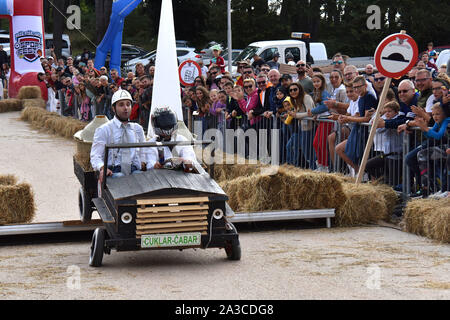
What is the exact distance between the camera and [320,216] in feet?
34.6

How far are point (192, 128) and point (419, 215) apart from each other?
7.62m

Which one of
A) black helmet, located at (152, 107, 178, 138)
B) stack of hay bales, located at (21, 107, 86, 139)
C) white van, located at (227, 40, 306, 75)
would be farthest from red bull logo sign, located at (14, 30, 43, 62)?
black helmet, located at (152, 107, 178, 138)

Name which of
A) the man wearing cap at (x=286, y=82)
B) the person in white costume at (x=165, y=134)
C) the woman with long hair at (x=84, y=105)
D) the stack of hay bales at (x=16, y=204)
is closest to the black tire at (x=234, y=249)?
the person in white costume at (x=165, y=134)

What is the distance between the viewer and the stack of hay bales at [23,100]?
105ft

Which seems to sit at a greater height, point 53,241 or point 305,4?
point 305,4

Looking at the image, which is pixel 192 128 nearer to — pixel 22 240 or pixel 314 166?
pixel 314 166

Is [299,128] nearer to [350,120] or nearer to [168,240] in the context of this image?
[350,120]

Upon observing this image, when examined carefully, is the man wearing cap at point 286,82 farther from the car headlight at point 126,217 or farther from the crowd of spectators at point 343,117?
the car headlight at point 126,217

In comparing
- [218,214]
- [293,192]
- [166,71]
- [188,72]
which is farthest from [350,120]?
[188,72]

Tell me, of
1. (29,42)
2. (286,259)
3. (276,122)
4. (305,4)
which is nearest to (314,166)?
Result: (276,122)

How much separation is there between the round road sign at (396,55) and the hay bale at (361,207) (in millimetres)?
1664

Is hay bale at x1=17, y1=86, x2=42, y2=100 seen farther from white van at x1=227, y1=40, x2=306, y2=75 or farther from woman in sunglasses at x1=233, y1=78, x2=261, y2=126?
woman in sunglasses at x1=233, y1=78, x2=261, y2=126

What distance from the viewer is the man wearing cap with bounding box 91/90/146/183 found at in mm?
9125

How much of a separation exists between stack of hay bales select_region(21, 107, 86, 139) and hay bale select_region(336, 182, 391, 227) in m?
12.8
